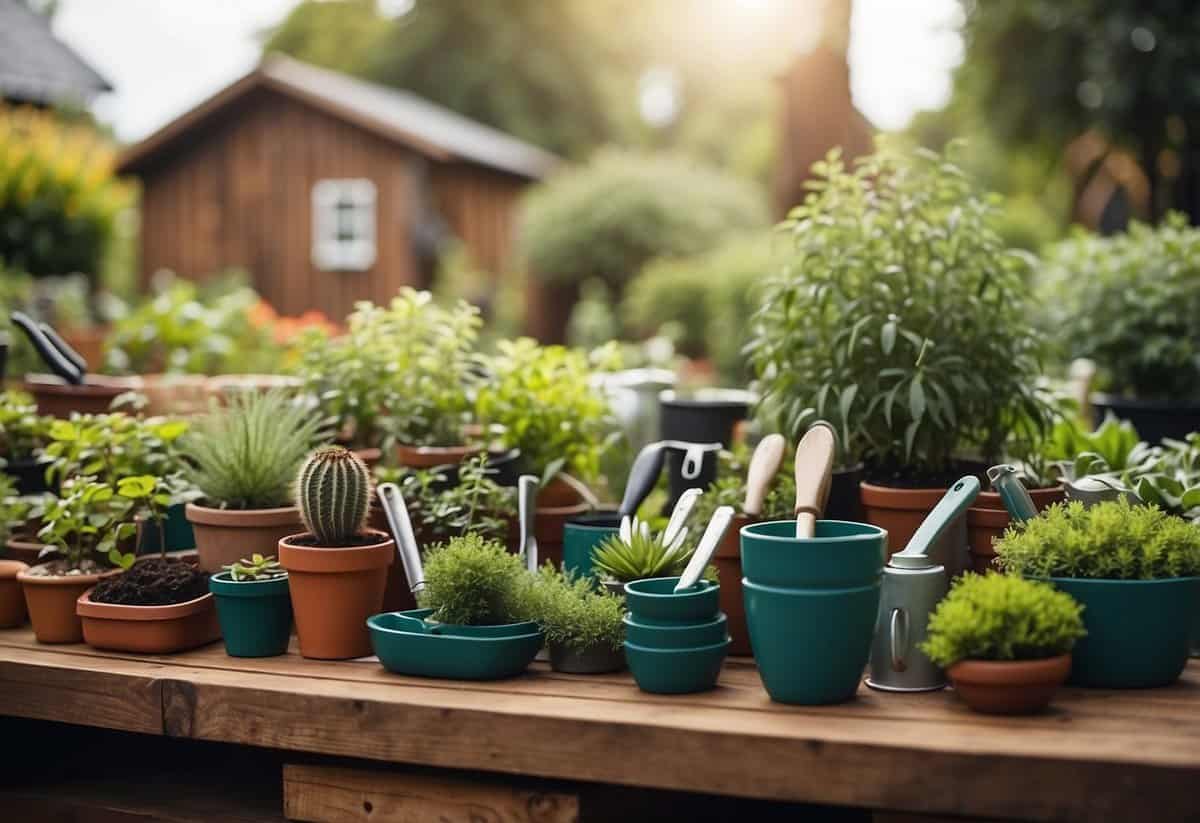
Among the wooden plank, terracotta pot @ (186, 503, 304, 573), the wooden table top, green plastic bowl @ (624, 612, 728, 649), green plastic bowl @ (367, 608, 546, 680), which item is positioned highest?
terracotta pot @ (186, 503, 304, 573)

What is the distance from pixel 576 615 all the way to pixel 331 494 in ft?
1.68

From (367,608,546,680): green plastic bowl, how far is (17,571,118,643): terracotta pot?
712 mm

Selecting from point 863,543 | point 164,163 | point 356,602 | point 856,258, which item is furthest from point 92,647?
point 164,163

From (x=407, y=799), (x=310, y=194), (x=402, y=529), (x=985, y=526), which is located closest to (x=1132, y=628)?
(x=985, y=526)

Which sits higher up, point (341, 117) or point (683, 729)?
point (341, 117)

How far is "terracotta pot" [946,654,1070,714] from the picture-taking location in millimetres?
1897

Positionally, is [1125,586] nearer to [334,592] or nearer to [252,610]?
[334,592]

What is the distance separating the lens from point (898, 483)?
2.56 m

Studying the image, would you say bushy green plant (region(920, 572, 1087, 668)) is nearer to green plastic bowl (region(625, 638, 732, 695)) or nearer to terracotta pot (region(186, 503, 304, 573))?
green plastic bowl (region(625, 638, 732, 695))

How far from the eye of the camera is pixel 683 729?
1.90 m

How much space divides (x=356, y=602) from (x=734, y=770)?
85cm

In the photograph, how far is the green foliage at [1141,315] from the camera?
3.75m

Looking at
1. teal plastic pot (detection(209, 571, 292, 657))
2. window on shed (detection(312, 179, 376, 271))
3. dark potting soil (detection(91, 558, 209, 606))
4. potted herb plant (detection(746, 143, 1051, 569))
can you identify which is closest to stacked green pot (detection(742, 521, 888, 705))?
potted herb plant (detection(746, 143, 1051, 569))

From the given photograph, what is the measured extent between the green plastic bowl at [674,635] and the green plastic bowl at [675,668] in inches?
0.4
